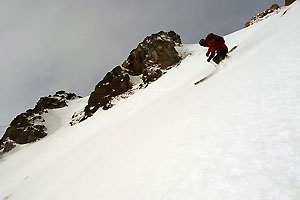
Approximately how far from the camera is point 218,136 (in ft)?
14.8

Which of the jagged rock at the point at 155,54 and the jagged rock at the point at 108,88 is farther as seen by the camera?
the jagged rock at the point at 108,88

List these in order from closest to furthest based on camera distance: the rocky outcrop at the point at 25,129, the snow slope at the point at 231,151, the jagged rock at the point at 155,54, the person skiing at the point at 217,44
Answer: the snow slope at the point at 231,151, the person skiing at the point at 217,44, the jagged rock at the point at 155,54, the rocky outcrop at the point at 25,129

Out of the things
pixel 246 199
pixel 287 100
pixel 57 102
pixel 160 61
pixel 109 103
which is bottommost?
pixel 246 199

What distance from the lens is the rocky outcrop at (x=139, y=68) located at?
38.0 meters

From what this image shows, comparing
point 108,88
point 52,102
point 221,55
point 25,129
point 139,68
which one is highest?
point 52,102

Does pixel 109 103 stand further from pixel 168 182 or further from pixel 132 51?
pixel 168 182

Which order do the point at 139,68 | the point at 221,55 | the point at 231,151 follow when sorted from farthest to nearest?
1. the point at 139,68
2. the point at 221,55
3. the point at 231,151

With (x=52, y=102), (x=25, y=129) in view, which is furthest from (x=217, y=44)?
(x=52, y=102)

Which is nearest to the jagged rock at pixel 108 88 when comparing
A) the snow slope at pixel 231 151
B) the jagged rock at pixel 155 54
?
the jagged rock at pixel 155 54

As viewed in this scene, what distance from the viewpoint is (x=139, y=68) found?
144 feet

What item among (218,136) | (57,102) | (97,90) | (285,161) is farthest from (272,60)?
(57,102)

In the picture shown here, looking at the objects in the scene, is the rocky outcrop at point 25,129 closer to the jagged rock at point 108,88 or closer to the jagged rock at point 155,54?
the jagged rock at point 108,88

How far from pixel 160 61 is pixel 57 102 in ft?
110

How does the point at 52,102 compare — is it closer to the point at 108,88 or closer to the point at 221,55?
the point at 108,88
